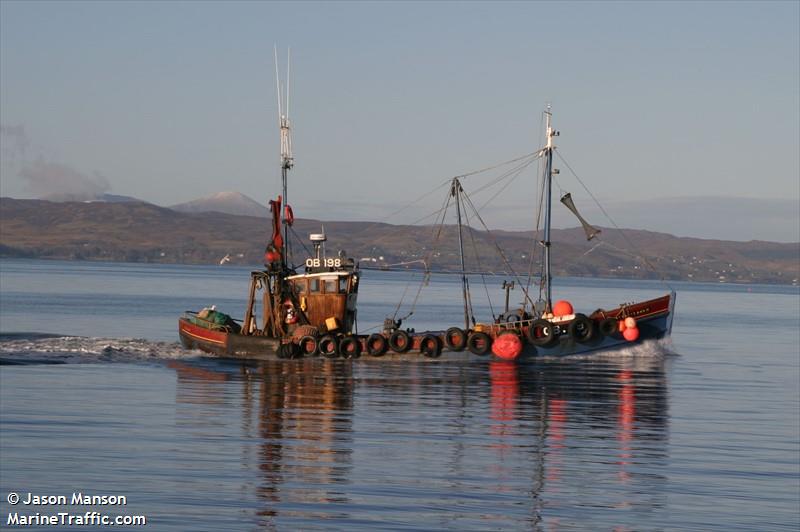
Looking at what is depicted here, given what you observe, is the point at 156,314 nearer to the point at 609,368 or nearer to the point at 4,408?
the point at 609,368

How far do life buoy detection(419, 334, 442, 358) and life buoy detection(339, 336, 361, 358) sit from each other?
255cm

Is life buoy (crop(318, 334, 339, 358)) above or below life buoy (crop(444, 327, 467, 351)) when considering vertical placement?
below

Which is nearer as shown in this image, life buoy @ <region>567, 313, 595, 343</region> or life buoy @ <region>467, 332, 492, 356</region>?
life buoy @ <region>467, 332, 492, 356</region>

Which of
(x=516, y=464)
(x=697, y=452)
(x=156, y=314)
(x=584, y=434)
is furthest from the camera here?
(x=156, y=314)

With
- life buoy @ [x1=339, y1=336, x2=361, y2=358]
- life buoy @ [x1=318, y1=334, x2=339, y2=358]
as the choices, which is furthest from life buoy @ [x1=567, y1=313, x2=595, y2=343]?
life buoy @ [x1=318, y1=334, x2=339, y2=358]

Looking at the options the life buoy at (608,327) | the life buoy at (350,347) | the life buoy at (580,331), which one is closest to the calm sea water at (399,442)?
the life buoy at (350,347)

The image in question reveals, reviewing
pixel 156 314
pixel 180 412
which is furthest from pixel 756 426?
pixel 156 314

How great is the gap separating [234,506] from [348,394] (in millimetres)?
17280

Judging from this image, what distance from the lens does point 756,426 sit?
101 ft

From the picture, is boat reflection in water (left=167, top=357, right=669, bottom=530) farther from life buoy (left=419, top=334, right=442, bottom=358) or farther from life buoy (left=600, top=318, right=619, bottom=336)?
life buoy (left=600, top=318, right=619, bottom=336)

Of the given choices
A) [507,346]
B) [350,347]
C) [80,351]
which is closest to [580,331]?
[507,346]

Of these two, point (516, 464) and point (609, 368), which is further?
point (609, 368)

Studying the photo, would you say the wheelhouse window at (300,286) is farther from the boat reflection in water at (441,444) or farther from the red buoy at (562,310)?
the red buoy at (562,310)

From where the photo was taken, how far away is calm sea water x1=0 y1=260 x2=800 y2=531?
63.2 ft
